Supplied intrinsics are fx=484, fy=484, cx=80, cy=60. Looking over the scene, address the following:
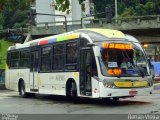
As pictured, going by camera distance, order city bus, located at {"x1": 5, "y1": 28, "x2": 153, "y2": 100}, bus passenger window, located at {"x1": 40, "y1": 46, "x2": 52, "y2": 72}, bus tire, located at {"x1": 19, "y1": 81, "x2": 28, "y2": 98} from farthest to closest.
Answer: bus tire, located at {"x1": 19, "y1": 81, "x2": 28, "y2": 98} < bus passenger window, located at {"x1": 40, "y1": 46, "x2": 52, "y2": 72} < city bus, located at {"x1": 5, "y1": 28, "x2": 153, "y2": 100}

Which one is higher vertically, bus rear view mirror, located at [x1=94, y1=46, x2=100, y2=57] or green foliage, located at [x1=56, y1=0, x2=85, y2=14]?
green foliage, located at [x1=56, y1=0, x2=85, y2=14]

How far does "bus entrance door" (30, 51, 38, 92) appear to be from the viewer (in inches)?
924

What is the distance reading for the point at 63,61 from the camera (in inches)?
790

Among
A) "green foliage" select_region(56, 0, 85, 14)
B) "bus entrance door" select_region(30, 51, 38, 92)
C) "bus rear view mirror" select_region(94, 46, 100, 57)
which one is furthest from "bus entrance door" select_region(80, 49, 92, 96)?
"green foliage" select_region(56, 0, 85, 14)

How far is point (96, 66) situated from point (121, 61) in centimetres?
92

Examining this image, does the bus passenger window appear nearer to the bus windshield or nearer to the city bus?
the city bus

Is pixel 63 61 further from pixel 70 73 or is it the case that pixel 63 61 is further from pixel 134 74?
pixel 134 74

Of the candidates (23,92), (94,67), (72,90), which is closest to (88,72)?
(94,67)

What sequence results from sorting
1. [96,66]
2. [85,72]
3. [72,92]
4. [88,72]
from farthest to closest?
[72,92] < [85,72] < [88,72] < [96,66]

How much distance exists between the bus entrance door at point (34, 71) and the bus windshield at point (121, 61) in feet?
21.8

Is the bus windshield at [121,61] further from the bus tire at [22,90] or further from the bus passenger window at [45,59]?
the bus tire at [22,90]

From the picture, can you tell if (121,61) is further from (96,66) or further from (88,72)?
(88,72)

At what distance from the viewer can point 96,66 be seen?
17281mm

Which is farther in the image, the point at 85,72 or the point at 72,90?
the point at 72,90
